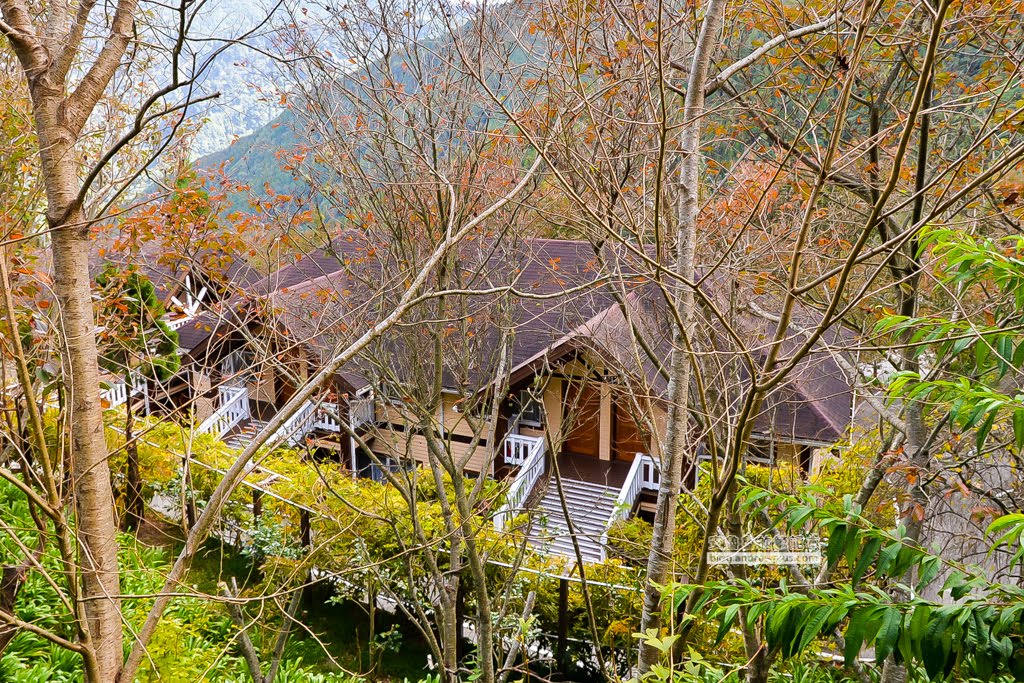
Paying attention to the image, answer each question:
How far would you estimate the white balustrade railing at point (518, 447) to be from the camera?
43.8ft

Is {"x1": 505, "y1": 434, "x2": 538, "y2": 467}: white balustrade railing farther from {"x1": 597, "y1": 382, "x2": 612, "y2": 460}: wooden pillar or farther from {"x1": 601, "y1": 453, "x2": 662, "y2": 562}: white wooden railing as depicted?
{"x1": 601, "y1": 453, "x2": 662, "y2": 562}: white wooden railing

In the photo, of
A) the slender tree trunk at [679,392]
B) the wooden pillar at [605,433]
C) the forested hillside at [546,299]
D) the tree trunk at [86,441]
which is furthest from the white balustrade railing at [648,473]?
the tree trunk at [86,441]

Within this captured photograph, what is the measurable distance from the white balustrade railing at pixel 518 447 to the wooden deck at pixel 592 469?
2.30ft

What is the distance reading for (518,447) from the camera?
45.6 ft

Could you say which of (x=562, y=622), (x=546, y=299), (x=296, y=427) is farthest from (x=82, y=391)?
(x=562, y=622)

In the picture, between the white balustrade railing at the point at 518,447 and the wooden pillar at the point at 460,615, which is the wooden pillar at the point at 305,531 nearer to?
the wooden pillar at the point at 460,615

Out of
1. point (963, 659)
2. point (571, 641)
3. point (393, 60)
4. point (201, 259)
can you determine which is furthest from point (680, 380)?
point (571, 641)

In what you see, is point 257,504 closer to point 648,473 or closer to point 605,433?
point 605,433

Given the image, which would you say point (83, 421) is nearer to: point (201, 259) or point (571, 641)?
point (201, 259)

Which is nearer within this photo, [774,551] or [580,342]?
[774,551]

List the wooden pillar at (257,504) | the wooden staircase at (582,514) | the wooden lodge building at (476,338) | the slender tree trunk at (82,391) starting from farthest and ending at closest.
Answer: the wooden staircase at (582,514) → the wooden pillar at (257,504) → the wooden lodge building at (476,338) → the slender tree trunk at (82,391)

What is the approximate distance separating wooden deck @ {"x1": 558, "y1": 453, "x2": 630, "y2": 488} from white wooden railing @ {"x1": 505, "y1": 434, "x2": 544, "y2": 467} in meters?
0.70

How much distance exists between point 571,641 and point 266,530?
4416mm

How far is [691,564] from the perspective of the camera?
7.41 meters
